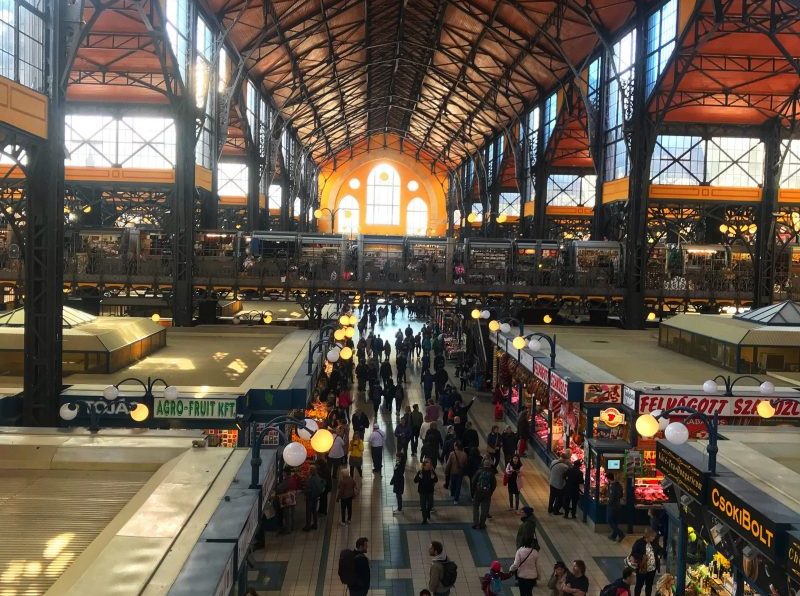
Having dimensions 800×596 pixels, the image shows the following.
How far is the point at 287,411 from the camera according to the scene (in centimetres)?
1373

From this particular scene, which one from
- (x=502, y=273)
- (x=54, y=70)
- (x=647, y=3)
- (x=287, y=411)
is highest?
(x=647, y=3)

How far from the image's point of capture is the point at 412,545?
12.4m

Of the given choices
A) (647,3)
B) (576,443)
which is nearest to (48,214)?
(576,443)

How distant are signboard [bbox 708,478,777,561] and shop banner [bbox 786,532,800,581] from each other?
0.17m

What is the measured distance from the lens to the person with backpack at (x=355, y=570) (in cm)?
932

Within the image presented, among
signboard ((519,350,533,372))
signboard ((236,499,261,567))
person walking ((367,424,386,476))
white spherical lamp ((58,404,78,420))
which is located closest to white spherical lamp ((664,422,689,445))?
signboard ((236,499,261,567))

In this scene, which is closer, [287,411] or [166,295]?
[287,411]

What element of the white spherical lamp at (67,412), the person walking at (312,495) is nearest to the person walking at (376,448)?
the person walking at (312,495)

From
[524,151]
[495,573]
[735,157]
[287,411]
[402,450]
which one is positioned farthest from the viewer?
[524,151]

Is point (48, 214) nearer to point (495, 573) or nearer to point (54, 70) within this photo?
point (54, 70)

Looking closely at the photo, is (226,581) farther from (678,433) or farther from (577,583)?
(678,433)

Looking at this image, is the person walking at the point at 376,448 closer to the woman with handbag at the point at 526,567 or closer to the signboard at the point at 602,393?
the signboard at the point at 602,393

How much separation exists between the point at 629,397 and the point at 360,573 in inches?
265

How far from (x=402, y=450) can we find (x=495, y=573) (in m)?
5.84
